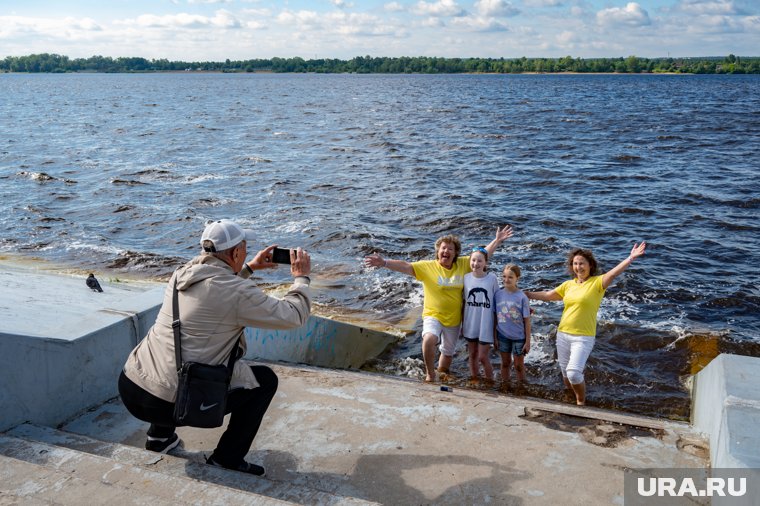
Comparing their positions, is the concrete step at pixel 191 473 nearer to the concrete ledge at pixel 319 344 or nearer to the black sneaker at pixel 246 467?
the black sneaker at pixel 246 467

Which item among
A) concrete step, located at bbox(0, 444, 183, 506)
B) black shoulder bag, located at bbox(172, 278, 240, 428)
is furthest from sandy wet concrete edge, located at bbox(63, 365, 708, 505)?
concrete step, located at bbox(0, 444, 183, 506)

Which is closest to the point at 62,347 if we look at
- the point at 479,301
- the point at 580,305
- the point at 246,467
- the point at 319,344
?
the point at 246,467

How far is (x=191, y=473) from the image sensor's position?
4.08 m

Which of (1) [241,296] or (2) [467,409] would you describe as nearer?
(1) [241,296]

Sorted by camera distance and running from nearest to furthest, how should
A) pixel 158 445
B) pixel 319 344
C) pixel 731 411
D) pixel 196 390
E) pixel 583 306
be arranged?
pixel 196 390 → pixel 731 411 → pixel 158 445 → pixel 583 306 → pixel 319 344

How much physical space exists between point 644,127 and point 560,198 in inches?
947

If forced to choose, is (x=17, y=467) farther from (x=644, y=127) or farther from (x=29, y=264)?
(x=644, y=127)

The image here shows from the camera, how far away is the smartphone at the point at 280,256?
440 centimetres

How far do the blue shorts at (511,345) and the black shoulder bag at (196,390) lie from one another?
14.3 ft

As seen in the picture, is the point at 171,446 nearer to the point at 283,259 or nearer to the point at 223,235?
the point at 283,259

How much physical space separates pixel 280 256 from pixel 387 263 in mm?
2802

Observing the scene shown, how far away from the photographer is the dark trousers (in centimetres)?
402

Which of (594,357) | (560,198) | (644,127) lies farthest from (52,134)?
(594,357)

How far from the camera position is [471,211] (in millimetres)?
19328
